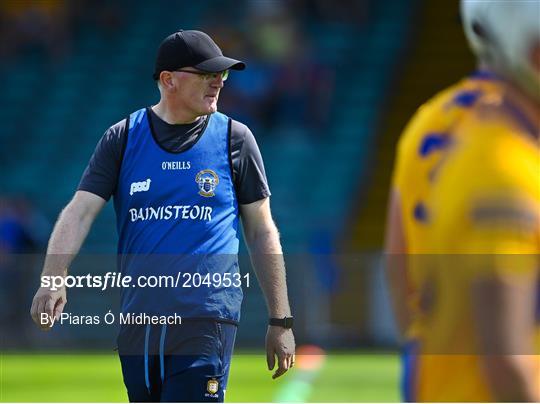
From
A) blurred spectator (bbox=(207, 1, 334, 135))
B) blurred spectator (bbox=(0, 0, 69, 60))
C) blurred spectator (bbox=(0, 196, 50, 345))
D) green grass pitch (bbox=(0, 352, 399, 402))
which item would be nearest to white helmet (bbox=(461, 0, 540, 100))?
green grass pitch (bbox=(0, 352, 399, 402))

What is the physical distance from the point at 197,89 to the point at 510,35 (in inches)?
102

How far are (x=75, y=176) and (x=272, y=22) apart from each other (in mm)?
4163

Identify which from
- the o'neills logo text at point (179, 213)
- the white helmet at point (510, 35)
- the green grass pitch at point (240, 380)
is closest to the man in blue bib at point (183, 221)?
the o'neills logo text at point (179, 213)

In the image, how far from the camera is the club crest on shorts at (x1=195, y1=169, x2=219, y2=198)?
5.25 meters

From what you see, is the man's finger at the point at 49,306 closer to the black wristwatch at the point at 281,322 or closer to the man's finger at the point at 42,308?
the man's finger at the point at 42,308

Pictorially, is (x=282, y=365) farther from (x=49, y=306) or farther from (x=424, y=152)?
(x=424, y=152)

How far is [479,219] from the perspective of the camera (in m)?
2.75

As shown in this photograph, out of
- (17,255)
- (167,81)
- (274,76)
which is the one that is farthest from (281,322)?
(274,76)

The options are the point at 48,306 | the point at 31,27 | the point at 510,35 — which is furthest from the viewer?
the point at 31,27

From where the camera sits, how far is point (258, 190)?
5367 mm

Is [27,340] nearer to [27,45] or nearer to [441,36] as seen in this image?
[27,45]

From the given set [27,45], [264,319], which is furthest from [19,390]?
[27,45]

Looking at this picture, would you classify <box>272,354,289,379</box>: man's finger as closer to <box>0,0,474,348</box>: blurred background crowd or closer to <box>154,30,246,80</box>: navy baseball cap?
<box>154,30,246,80</box>: navy baseball cap

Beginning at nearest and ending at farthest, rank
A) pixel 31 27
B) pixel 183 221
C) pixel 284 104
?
pixel 183 221, pixel 284 104, pixel 31 27
